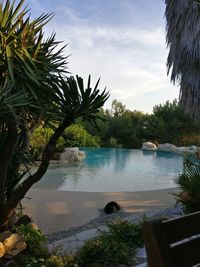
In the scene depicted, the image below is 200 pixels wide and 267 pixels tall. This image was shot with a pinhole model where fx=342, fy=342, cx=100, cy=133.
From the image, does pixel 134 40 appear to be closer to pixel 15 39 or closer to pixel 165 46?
pixel 165 46

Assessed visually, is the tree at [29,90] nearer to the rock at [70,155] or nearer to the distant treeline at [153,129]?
the rock at [70,155]

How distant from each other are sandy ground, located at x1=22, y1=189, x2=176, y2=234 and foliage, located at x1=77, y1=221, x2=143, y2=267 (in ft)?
5.39

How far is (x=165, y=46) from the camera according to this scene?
9.78 metres

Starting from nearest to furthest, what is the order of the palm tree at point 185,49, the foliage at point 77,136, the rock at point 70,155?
the palm tree at point 185,49 < the rock at point 70,155 < the foliage at point 77,136

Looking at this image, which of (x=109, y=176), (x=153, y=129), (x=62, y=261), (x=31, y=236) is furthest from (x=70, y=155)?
(x=62, y=261)

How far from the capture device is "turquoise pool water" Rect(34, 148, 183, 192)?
1080 centimetres

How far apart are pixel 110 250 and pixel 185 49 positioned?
254 inches

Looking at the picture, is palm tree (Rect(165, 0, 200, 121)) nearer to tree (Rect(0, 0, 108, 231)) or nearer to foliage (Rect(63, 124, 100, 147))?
tree (Rect(0, 0, 108, 231))

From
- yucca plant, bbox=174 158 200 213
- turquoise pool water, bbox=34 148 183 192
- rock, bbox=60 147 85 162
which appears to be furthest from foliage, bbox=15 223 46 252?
rock, bbox=60 147 85 162

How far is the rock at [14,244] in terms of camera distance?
136 inches

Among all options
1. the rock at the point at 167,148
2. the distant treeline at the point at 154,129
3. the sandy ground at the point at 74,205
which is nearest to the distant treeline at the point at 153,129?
the distant treeline at the point at 154,129

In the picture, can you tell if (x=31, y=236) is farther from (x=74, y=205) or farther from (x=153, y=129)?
(x=153, y=129)

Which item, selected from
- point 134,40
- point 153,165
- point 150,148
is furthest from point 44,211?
point 150,148

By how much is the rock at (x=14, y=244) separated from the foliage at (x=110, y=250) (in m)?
0.71
